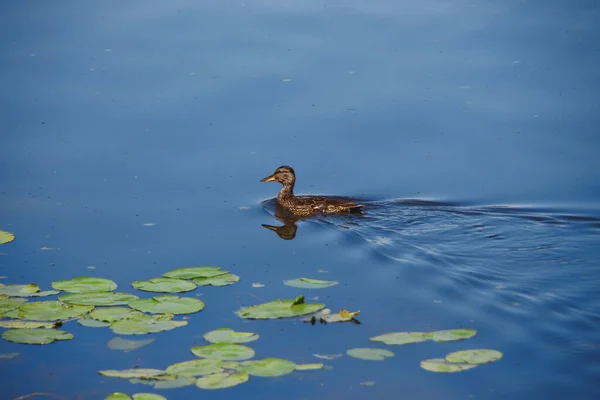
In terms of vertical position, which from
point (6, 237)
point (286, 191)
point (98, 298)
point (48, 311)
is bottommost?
point (48, 311)

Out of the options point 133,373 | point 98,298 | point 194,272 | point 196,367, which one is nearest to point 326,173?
point 194,272

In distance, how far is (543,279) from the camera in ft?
35.5

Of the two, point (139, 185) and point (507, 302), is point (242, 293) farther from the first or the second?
point (139, 185)

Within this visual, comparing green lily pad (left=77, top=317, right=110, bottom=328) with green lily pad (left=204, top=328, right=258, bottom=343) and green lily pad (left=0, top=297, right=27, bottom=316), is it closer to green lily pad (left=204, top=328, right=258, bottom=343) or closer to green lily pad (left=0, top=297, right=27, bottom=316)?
green lily pad (left=0, top=297, right=27, bottom=316)

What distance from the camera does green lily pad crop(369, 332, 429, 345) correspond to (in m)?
9.09

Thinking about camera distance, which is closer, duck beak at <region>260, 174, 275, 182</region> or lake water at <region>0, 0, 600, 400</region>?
lake water at <region>0, 0, 600, 400</region>

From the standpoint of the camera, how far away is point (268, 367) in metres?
8.60

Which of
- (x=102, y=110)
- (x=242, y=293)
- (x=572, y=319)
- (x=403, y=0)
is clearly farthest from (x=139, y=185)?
(x=403, y=0)

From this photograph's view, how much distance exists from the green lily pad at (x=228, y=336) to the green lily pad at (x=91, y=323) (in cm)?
112

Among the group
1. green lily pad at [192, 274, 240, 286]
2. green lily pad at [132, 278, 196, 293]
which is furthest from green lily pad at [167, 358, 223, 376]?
green lily pad at [192, 274, 240, 286]

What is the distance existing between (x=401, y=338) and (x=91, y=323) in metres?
3.11

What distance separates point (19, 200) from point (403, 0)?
35.0 feet

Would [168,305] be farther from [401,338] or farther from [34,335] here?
[401,338]

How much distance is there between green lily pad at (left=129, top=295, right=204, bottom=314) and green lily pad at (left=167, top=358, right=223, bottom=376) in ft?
3.73
